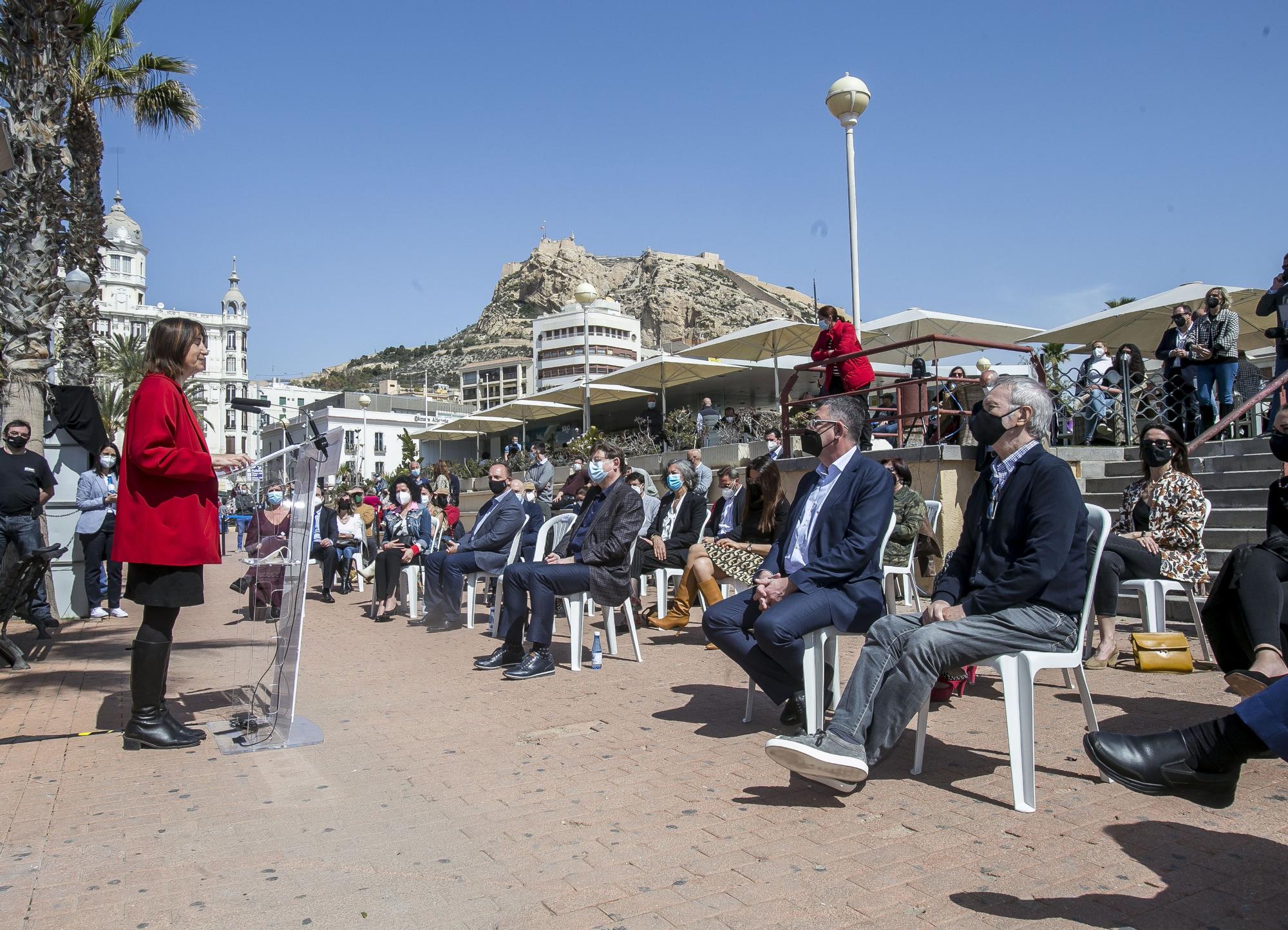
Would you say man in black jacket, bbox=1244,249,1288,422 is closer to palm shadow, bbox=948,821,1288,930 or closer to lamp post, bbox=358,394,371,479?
palm shadow, bbox=948,821,1288,930

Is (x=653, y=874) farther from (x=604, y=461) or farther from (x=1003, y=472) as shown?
(x=604, y=461)

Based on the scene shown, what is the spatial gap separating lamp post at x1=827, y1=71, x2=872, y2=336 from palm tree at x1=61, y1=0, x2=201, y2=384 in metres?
10.3

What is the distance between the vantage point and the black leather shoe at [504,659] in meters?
6.80

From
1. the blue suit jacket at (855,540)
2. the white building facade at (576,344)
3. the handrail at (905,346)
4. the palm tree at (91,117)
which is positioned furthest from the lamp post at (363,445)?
the blue suit jacket at (855,540)

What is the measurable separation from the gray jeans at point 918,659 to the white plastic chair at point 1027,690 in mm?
41

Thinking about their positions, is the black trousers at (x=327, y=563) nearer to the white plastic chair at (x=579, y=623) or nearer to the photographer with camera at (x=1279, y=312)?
the white plastic chair at (x=579, y=623)

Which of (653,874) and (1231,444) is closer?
(653,874)

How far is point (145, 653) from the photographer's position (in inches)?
179

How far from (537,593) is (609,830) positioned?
3289 mm

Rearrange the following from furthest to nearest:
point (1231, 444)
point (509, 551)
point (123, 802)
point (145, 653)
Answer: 1. point (1231, 444)
2. point (509, 551)
3. point (145, 653)
4. point (123, 802)

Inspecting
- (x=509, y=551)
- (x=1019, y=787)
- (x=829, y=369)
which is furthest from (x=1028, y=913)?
(x=829, y=369)

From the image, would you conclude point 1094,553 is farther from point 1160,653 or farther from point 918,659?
point 1160,653

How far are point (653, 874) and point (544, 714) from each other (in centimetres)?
244

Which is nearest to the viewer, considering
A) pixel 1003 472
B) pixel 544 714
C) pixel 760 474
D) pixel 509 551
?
pixel 1003 472
